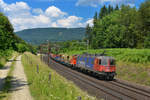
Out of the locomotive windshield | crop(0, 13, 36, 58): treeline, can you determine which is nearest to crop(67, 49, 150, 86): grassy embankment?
the locomotive windshield

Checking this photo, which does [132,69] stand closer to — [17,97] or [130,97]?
[130,97]

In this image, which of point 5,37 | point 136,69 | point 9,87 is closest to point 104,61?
point 136,69

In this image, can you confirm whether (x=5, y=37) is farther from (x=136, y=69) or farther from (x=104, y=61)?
(x=136, y=69)

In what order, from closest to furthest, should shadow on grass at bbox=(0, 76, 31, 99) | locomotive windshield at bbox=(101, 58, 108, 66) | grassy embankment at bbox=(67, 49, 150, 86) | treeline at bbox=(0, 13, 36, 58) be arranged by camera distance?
shadow on grass at bbox=(0, 76, 31, 99) < grassy embankment at bbox=(67, 49, 150, 86) < locomotive windshield at bbox=(101, 58, 108, 66) < treeline at bbox=(0, 13, 36, 58)

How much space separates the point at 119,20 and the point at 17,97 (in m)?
58.8

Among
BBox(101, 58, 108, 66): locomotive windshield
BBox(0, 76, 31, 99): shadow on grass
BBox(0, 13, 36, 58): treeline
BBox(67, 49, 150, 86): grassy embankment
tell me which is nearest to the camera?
BBox(0, 76, 31, 99): shadow on grass

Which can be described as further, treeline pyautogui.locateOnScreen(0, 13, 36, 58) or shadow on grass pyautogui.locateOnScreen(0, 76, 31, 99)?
treeline pyautogui.locateOnScreen(0, 13, 36, 58)

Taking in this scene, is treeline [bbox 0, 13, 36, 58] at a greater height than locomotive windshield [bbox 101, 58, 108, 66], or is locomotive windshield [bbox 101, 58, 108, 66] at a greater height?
treeline [bbox 0, 13, 36, 58]

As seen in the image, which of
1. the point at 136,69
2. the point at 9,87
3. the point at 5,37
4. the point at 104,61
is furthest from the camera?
the point at 5,37

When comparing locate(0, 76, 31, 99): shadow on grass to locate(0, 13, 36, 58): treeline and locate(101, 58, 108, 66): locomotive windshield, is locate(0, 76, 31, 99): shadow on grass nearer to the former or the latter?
locate(101, 58, 108, 66): locomotive windshield

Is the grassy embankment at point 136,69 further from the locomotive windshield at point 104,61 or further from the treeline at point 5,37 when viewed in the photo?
the treeline at point 5,37

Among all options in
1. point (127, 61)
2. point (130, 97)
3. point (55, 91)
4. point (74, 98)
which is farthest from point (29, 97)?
point (127, 61)

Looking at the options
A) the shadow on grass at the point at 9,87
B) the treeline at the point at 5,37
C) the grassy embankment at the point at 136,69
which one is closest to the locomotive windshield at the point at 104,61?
the grassy embankment at the point at 136,69

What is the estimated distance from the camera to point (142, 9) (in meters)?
50.0
